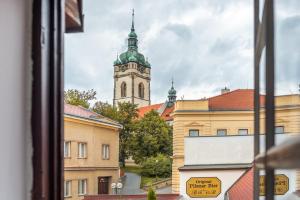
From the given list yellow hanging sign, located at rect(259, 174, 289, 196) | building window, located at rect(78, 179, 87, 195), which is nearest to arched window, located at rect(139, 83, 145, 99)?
building window, located at rect(78, 179, 87, 195)

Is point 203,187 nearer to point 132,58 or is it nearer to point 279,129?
point 132,58

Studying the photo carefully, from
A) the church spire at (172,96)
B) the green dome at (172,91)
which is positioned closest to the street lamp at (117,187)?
the church spire at (172,96)

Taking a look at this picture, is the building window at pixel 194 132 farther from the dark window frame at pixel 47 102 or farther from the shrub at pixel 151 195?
the dark window frame at pixel 47 102

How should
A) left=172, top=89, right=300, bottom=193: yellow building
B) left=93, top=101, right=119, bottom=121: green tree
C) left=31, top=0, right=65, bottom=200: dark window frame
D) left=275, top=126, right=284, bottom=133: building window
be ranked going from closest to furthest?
left=275, top=126, right=284, bottom=133: building window < left=31, top=0, right=65, bottom=200: dark window frame < left=172, top=89, right=300, bottom=193: yellow building < left=93, top=101, right=119, bottom=121: green tree

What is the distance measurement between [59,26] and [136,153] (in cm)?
118

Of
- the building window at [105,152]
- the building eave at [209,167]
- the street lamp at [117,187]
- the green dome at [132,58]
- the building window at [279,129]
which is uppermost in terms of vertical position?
the green dome at [132,58]

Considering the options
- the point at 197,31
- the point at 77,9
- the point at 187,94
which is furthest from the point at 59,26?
the point at 197,31

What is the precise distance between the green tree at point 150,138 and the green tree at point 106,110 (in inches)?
6.1

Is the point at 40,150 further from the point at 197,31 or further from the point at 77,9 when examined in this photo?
the point at 197,31

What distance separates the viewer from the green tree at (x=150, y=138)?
1.67m

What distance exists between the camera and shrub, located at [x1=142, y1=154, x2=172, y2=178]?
1681 millimetres

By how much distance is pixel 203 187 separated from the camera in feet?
7.51

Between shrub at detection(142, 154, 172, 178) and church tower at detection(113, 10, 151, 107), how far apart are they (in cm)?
36

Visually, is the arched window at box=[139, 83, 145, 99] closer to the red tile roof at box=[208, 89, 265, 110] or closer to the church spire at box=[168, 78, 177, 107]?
the church spire at box=[168, 78, 177, 107]
